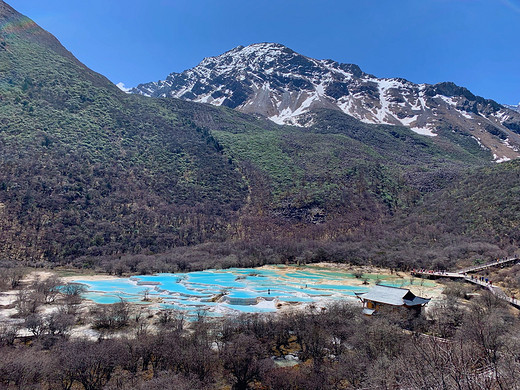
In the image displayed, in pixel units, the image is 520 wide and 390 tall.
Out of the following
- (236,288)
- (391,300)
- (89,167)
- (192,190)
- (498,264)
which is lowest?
(236,288)

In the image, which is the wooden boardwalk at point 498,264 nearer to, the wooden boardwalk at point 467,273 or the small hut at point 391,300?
the wooden boardwalk at point 467,273

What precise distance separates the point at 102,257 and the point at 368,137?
4377 inches

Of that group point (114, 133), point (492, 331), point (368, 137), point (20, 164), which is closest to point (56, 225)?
point (20, 164)

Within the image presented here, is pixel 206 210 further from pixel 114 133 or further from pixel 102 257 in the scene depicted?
pixel 114 133

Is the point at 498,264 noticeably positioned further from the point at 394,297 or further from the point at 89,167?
the point at 89,167

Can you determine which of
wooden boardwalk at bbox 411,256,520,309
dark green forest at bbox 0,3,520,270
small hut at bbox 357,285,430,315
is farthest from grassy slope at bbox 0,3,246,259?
small hut at bbox 357,285,430,315

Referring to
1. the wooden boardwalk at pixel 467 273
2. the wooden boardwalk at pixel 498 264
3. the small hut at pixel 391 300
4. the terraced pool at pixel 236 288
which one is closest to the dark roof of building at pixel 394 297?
the small hut at pixel 391 300

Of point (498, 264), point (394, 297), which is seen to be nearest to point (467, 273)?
point (498, 264)

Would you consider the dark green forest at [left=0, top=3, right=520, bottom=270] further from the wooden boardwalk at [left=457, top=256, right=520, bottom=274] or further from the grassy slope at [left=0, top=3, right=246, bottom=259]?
the wooden boardwalk at [left=457, top=256, right=520, bottom=274]

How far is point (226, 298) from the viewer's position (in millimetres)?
33125

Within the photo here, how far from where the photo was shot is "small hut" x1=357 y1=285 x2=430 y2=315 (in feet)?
79.5

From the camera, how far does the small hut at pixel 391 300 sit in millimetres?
24225

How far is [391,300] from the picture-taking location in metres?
24.9

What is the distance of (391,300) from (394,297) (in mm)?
477
